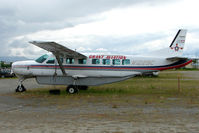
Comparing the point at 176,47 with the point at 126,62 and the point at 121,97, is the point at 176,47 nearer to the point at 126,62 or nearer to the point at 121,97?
the point at 126,62

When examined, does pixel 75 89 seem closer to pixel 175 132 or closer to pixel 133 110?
pixel 133 110

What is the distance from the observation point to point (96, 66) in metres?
17.2

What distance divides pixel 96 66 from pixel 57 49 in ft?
10.4

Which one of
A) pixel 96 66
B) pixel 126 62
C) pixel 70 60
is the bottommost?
pixel 96 66

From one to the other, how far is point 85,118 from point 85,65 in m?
9.01

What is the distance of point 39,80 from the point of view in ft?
56.7

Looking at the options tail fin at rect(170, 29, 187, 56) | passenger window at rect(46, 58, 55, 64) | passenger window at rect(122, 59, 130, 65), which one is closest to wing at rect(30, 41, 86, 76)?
passenger window at rect(46, 58, 55, 64)

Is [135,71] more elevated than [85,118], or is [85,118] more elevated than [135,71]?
[135,71]

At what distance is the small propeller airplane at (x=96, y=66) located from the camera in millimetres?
17000

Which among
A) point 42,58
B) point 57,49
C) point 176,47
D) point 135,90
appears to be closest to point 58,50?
point 57,49

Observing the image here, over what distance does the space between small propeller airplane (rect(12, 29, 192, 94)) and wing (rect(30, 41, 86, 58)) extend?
7cm

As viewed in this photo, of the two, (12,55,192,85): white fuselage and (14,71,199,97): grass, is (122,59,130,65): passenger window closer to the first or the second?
(12,55,192,85): white fuselage

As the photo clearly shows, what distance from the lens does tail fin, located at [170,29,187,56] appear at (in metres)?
17.2

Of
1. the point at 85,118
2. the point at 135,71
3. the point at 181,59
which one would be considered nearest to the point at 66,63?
the point at 135,71
